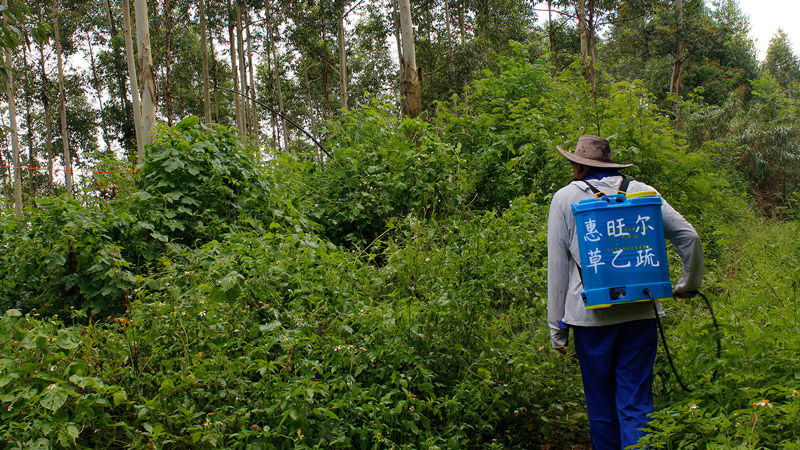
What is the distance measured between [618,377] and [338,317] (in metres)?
1.83

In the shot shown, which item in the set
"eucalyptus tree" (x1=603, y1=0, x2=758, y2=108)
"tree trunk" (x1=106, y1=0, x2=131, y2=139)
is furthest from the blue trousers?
"tree trunk" (x1=106, y1=0, x2=131, y2=139)

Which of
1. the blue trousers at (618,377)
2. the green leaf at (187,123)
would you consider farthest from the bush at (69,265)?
the blue trousers at (618,377)

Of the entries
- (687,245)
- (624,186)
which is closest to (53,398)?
(624,186)

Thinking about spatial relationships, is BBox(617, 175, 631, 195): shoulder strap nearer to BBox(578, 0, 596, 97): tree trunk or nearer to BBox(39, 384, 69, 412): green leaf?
BBox(39, 384, 69, 412): green leaf

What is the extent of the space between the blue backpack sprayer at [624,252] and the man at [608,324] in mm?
116

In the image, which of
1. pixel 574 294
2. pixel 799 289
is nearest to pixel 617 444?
pixel 574 294

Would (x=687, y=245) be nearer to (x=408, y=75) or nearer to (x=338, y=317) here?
(x=338, y=317)

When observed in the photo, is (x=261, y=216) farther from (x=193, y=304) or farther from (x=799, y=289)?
(x=799, y=289)

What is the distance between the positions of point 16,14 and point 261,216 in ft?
11.2

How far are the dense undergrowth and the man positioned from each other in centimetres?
19

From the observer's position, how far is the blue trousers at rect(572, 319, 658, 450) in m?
2.61

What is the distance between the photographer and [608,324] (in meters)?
2.63

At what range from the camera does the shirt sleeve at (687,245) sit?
2.64 metres

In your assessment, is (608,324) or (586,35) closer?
(608,324)
